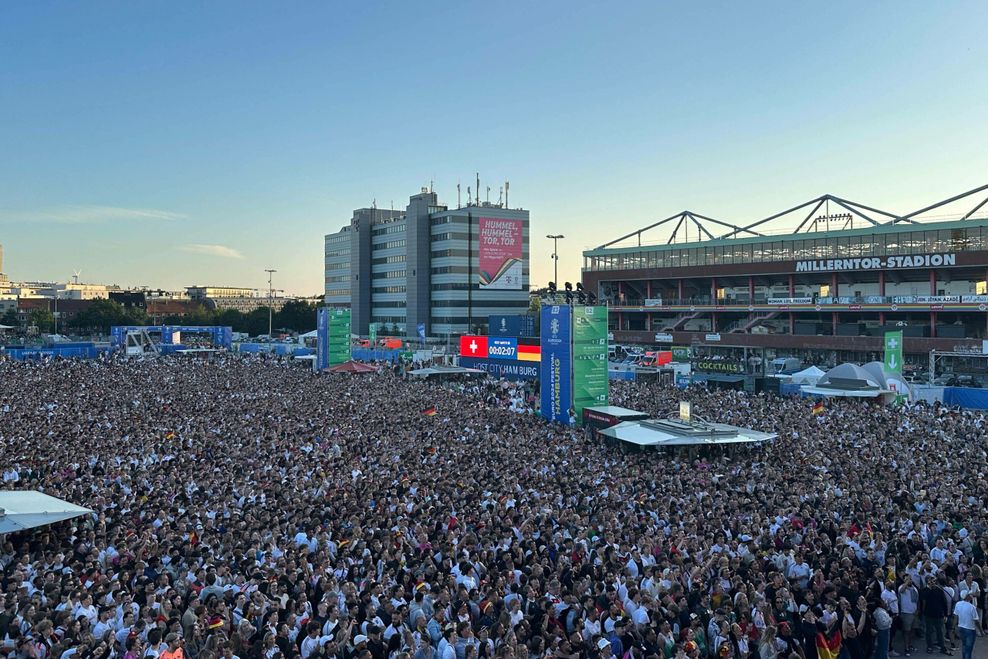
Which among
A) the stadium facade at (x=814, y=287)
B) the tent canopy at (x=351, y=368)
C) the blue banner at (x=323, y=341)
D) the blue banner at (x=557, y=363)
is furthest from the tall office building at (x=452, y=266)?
the blue banner at (x=557, y=363)

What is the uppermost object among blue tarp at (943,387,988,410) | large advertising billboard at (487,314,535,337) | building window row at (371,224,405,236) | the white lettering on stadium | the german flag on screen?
building window row at (371,224,405,236)

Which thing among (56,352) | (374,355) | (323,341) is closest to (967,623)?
(323,341)

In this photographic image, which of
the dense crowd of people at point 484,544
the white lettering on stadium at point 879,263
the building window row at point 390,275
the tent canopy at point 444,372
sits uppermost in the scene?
the building window row at point 390,275

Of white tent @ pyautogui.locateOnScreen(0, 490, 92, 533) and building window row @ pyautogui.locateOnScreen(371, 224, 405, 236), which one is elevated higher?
building window row @ pyautogui.locateOnScreen(371, 224, 405, 236)

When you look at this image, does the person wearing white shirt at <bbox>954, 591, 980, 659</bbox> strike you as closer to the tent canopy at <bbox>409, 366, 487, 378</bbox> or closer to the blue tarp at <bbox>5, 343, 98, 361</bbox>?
the tent canopy at <bbox>409, 366, 487, 378</bbox>

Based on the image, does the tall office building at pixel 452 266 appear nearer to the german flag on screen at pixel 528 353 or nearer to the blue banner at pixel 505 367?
the blue banner at pixel 505 367

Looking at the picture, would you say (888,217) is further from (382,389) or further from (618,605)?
(618,605)

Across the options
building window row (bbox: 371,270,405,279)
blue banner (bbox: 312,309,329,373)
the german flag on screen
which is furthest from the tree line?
the german flag on screen

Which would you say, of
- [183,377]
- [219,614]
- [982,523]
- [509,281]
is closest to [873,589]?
[982,523]
